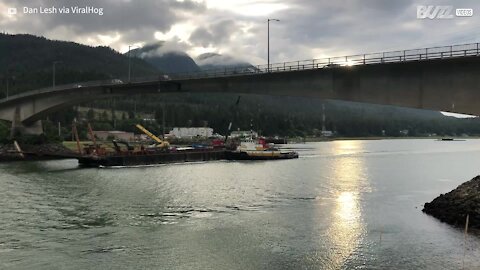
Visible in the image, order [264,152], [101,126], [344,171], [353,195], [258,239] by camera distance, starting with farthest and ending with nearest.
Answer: [101,126] → [264,152] → [344,171] → [353,195] → [258,239]

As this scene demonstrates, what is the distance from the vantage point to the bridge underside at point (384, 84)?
1345 inches

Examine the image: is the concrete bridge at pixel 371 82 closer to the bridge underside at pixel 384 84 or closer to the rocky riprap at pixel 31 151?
the bridge underside at pixel 384 84

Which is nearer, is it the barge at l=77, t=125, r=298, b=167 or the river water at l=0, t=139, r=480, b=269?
the river water at l=0, t=139, r=480, b=269

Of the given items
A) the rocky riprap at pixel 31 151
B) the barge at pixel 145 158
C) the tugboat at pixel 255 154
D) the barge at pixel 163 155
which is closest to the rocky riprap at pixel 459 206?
the barge at pixel 145 158

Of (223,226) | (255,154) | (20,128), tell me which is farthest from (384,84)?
(20,128)

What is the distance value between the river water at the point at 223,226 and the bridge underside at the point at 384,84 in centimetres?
915

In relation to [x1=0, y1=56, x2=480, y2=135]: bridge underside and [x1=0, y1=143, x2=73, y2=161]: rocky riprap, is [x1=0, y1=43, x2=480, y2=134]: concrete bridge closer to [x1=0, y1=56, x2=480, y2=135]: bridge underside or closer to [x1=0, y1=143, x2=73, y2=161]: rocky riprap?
[x1=0, y1=56, x2=480, y2=135]: bridge underside

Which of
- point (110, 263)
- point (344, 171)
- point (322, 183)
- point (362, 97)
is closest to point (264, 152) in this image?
point (344, 171)

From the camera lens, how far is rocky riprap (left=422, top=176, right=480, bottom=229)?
30.3m

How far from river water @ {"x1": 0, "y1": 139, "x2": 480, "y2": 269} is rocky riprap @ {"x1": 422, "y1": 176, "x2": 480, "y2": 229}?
129 cm

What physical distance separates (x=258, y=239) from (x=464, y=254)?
11.3 meters

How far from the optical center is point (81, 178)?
189 feet

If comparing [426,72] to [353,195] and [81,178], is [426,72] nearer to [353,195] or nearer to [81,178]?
[353,195]

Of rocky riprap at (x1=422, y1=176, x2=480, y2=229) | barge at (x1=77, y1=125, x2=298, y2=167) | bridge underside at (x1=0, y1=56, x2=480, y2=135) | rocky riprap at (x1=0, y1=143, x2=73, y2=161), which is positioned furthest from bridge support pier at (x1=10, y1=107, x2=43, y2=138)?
rocky riprap at (x1=422, y1=176, x2=480, y2=229)
